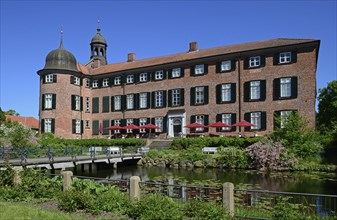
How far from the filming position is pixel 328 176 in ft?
60.4

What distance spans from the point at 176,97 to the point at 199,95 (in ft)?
8.81

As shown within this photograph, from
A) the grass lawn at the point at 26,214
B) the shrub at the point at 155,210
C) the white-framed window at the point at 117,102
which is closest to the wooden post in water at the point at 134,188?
the shrub at the point at 155,210

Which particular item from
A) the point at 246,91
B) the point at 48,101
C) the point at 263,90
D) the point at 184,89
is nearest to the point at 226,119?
the point at 246,91

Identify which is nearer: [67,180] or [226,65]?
[67,180]

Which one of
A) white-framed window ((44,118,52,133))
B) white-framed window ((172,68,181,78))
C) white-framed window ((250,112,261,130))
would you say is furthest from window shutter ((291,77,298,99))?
white-framed window ((44,118,52,133))

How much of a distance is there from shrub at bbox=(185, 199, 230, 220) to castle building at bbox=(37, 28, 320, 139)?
22.2 m

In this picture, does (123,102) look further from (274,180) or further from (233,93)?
(274,180)

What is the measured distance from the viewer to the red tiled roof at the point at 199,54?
2946 centimetres

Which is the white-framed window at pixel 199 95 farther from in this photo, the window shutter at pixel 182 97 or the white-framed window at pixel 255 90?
the white-framed window at pixel 255 90

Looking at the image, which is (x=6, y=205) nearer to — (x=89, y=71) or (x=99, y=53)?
(x=89, y=71)

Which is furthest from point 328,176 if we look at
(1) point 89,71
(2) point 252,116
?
(1) point 89,71

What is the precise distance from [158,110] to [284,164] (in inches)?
644

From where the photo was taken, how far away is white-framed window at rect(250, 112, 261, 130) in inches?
1147

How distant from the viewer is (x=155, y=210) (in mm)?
7469
